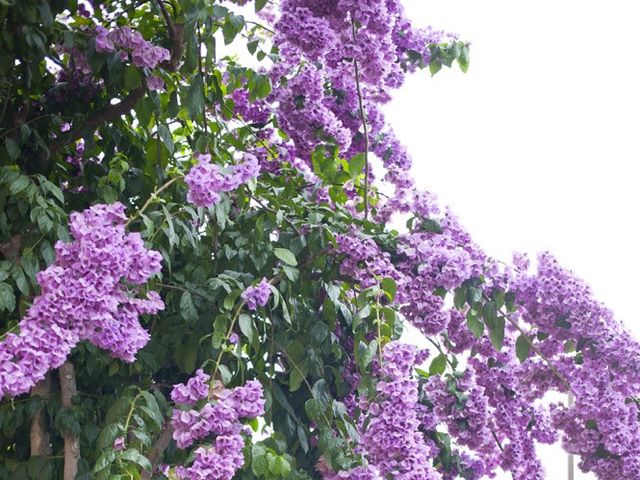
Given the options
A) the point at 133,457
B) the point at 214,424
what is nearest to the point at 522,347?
the point at 214,424

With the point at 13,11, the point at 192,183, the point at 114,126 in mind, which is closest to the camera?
the point at 192,183

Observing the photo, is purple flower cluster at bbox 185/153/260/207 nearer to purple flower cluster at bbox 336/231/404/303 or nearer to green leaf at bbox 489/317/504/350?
purple flower cluster at bbox 336/231/404/303

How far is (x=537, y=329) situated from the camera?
2311 millimetres

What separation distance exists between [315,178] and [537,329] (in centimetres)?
65

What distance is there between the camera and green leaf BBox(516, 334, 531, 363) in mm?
2254

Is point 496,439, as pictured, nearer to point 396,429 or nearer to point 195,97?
point 396,429

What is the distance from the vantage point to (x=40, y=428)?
7.06 ft

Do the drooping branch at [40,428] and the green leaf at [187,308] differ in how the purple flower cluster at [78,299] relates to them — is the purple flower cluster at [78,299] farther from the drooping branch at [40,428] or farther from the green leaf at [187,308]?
the drooping branch at [40,428]

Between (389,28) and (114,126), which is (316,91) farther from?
(114,126)

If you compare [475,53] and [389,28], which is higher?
[475,53]

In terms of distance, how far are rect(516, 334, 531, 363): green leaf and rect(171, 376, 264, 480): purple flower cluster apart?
0.69 meters

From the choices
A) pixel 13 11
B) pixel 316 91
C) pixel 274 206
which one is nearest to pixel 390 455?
pixel 274 206

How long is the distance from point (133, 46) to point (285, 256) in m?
0.51

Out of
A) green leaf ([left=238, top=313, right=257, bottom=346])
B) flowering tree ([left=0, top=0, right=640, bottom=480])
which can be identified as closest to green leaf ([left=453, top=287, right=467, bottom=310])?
flowering tree ([left=0, top=0, right=640, bottom=480])
